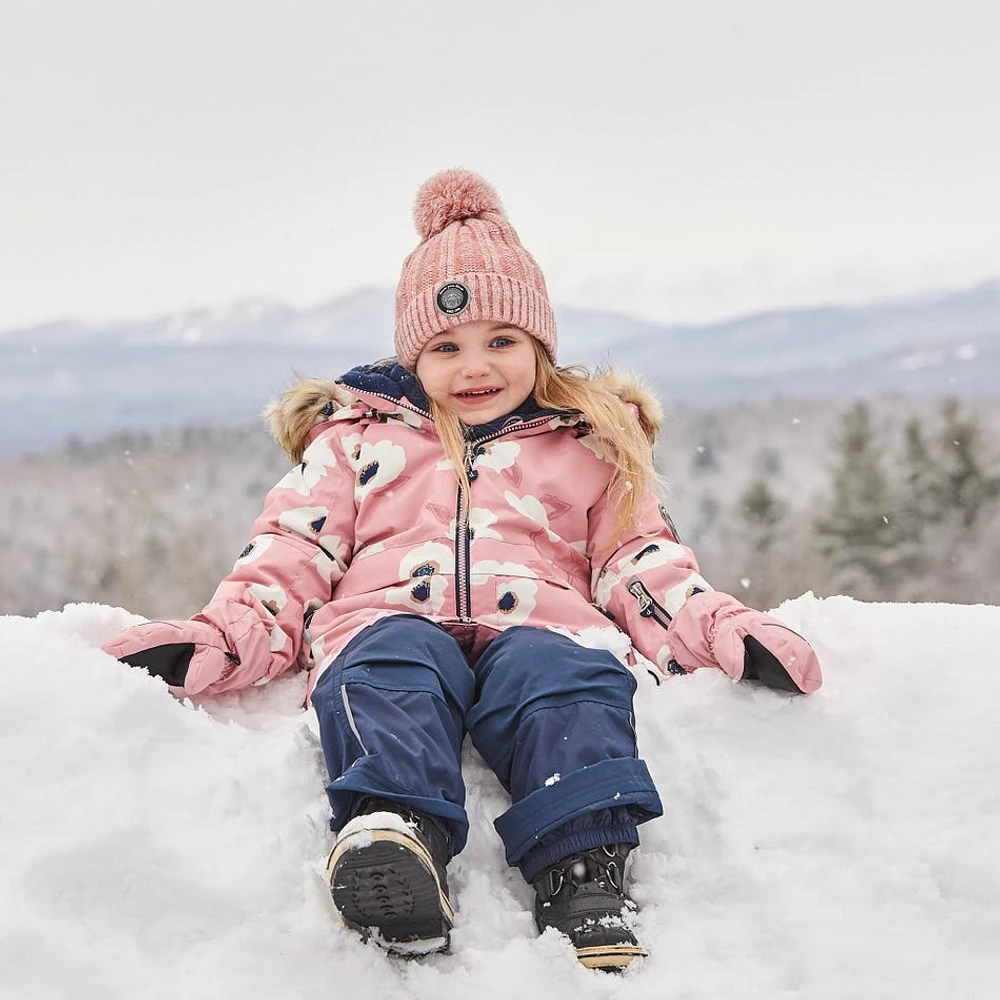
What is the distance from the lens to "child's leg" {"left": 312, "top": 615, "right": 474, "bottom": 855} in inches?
62.3

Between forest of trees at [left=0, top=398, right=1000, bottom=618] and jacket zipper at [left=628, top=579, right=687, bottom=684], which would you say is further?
forest of trees at [left=0, top=398, right=1000, bottom=618]

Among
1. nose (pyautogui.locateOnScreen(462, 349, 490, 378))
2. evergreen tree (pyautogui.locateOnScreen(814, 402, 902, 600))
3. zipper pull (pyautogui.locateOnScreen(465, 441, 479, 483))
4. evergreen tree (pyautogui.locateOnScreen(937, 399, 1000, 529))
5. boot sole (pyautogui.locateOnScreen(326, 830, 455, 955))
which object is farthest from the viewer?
evergreen tree (pyautogui.locateOnScreen(937, 399, 1000, 529))

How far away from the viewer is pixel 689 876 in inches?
67.0

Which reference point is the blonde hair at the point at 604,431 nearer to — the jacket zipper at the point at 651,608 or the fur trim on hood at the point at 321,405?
the fur trim on hood at the point at 321,405

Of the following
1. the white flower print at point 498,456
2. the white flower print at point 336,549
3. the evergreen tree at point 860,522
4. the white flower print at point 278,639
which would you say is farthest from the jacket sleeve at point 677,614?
the evergreen tree at point 860,522

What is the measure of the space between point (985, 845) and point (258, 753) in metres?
1.21

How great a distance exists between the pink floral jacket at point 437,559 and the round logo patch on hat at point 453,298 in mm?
193

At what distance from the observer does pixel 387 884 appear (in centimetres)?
144

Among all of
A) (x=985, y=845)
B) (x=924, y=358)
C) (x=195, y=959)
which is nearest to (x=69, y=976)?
(x=195, y=959)

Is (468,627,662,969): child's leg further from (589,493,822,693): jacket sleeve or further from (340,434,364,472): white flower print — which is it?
(340,434,364,472): white flower print

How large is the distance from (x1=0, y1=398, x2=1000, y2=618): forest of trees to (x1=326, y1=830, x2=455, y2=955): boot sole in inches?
744

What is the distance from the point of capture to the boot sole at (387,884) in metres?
1.43

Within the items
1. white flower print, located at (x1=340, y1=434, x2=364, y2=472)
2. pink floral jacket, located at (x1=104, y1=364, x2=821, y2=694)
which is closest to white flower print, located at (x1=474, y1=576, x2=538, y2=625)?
pink floral jacket, located at (x1=104, y1=364, x2=821, y2=694)

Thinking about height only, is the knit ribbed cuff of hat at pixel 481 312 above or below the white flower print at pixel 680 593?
above
